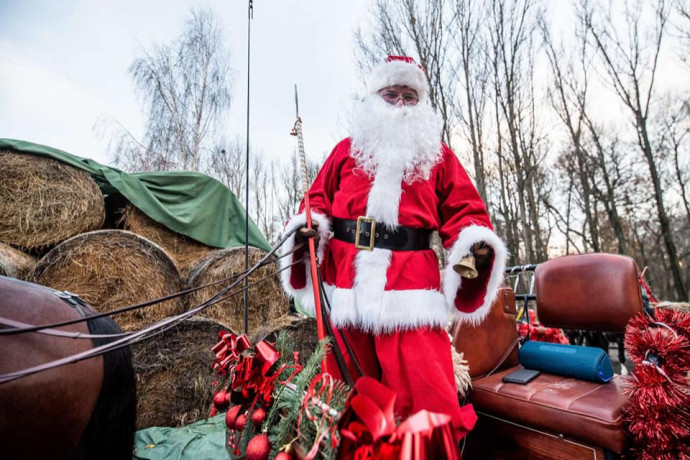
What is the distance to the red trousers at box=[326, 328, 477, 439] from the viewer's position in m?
1.44

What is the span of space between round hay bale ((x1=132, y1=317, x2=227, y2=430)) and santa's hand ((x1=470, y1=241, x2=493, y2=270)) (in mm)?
2204

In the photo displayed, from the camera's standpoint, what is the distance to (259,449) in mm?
918

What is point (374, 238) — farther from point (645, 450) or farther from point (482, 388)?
point (645, 450)

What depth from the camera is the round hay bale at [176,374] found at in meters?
2.67

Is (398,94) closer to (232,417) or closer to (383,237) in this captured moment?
(383,237)

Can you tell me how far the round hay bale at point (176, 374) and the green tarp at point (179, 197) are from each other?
1.56 metres

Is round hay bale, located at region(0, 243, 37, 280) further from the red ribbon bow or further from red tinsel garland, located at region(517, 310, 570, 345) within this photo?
red tinsel garland, located at region(517, 310, 570, 345)

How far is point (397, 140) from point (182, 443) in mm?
2431

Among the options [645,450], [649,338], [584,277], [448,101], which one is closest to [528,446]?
[645,450]

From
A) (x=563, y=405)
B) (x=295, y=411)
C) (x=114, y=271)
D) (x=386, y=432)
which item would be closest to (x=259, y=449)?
(x=295, y=411)

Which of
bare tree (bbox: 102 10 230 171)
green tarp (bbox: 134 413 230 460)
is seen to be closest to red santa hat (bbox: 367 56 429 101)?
green tarp (bbox: 134 413 230 460)

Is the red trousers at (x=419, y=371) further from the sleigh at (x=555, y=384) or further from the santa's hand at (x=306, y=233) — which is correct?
the santa's hand at (x=306, y=233)

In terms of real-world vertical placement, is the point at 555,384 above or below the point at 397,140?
below

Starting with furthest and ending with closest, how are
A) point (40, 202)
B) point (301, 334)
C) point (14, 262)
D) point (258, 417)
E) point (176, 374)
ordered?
point (301, 334) → point (40, 202) → point (176, 374) → point (14, 262) → point (258, 417)
